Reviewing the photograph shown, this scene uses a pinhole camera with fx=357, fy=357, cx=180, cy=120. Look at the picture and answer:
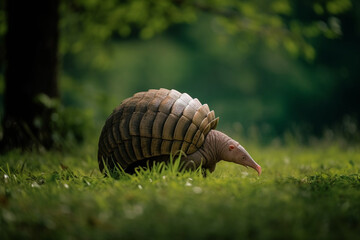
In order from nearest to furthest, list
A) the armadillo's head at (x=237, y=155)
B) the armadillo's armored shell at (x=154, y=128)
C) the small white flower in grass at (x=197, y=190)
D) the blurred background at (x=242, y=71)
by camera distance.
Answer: the small white flower in grass at (x=197, y=190) → the armadillo's armored shell at (x=154, y=128) → the armadillo's head at (x=237, y=155) → the blurred background at (x=242, y=71)

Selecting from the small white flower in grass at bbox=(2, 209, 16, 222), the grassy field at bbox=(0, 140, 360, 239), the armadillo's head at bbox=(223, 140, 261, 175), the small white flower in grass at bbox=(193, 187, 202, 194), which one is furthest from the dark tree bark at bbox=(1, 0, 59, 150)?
the small white flower in grass at bbox=(193, 187, 202, 194)

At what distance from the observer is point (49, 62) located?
211 inches

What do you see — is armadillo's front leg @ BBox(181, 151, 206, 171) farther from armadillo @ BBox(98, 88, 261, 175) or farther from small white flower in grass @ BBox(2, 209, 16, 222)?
small white flower in grass @ BBox(2, 209, 16, 222)

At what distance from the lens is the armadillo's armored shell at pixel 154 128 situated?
3.10 m

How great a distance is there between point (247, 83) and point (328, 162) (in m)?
9.68

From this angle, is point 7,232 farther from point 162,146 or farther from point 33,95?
point 33,95

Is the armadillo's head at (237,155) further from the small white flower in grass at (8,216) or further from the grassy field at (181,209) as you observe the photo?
the small white flower in grass at (8,216)

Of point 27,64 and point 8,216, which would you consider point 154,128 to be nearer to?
point 8,216

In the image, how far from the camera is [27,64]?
205 inches

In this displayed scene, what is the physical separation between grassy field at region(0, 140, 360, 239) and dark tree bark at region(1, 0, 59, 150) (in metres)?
2.50

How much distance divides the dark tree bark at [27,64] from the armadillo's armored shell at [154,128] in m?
2.36

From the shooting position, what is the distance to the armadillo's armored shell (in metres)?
3.10

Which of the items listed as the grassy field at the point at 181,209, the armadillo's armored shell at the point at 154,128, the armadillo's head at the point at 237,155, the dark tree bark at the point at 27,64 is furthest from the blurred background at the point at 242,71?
the grassy field at the point at 181,209

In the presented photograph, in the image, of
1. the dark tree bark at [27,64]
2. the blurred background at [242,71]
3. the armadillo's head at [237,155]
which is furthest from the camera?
the blurred background at [242,71]
